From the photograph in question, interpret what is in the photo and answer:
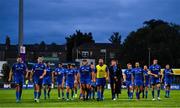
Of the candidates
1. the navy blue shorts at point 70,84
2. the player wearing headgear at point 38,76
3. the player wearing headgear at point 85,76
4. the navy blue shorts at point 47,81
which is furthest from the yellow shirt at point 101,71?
the navy blue shorts at point 47,81

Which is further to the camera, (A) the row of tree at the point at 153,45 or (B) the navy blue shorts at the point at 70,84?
(A) the row of tree at the point at 153,45

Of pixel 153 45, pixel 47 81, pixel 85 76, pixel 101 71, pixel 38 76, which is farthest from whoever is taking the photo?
pixel 153 45

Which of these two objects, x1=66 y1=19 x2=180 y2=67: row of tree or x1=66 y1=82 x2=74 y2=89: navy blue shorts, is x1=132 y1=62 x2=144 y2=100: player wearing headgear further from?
x1=66 y1=19 x2=180 y2=67: row of tree

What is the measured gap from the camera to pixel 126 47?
14550 centimetres

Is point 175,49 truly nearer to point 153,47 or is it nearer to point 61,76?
point 153,47

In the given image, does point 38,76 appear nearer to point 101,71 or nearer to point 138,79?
point 101,71

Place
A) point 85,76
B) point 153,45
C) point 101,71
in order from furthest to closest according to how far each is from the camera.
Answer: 1. point 153,45
2. point 85,76
3. point 101,71

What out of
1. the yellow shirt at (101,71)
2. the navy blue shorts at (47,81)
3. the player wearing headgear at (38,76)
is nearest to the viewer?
the player wearing headgear at (38,76)

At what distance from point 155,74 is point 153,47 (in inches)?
4158

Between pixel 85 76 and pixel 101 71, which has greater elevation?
pixel 101 71

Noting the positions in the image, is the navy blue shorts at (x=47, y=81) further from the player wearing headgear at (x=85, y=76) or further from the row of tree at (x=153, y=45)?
the row of tree at (x=153, y=45)

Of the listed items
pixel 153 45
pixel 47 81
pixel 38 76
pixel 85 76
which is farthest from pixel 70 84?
pixel 153 45

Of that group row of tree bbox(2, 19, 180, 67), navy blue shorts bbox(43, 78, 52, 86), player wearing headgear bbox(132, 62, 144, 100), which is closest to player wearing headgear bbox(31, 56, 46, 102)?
navy blue shorts bbox(43, 78, 52, 86)

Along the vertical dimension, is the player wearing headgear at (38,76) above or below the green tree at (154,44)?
below
